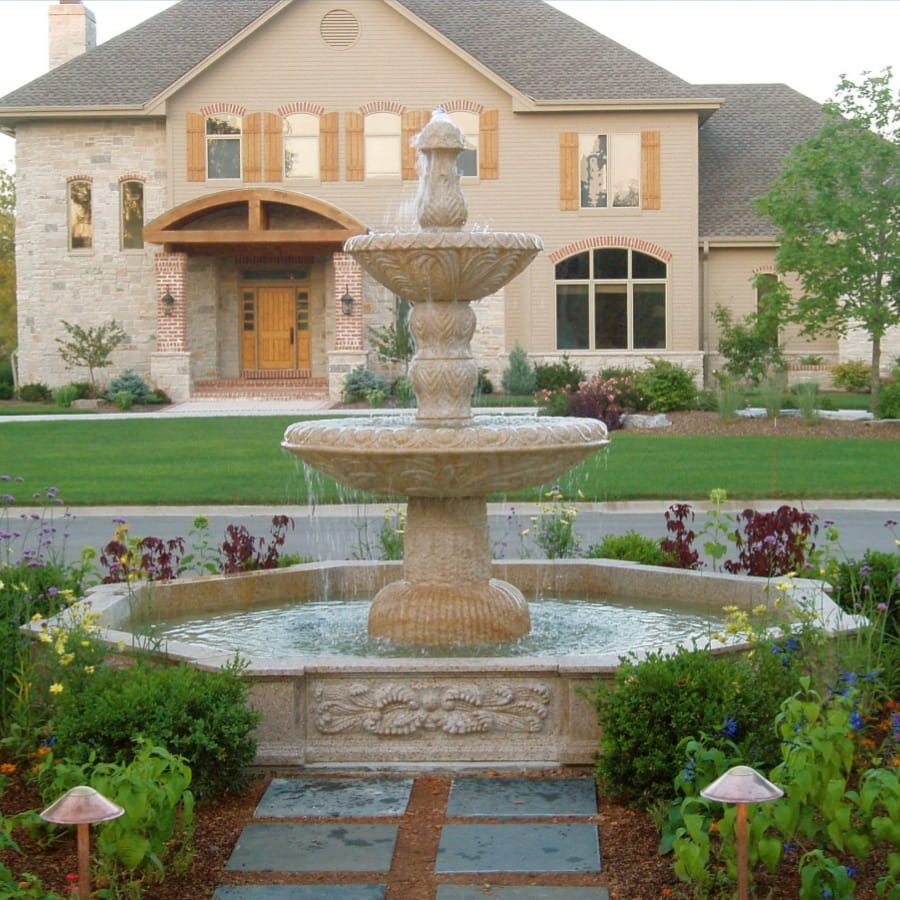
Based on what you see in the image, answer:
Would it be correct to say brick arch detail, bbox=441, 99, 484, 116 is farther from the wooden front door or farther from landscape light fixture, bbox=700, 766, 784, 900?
landscape light fixture, bbox=700, 766, 784, 900

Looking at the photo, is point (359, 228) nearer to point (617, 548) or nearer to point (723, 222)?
point (723, 222)

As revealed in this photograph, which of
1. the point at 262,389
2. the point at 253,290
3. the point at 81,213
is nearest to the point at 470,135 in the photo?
the point at 253,290

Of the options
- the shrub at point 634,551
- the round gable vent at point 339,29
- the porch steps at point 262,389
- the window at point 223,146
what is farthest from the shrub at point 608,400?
the shrub at point 634,551

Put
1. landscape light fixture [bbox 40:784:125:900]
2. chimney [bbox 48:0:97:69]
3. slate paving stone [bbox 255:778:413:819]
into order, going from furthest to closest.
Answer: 1. chimney [bbox 48:0:97:69]
2. slate paving stone [bbox 255:778:413:819]
3. landscape light fixture [bbox 40:784:125:900]

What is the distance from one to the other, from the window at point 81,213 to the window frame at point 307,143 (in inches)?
200

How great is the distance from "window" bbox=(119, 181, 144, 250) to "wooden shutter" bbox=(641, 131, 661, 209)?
12.4 meters

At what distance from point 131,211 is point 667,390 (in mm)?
14876

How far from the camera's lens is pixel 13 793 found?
20.1ft

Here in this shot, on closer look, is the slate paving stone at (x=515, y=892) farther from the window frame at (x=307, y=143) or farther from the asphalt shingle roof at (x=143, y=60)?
the asphalt shingle roof at (x=143, y=60)

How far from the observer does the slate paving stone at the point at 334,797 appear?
600cm

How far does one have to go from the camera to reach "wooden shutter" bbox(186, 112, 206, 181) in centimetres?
3503

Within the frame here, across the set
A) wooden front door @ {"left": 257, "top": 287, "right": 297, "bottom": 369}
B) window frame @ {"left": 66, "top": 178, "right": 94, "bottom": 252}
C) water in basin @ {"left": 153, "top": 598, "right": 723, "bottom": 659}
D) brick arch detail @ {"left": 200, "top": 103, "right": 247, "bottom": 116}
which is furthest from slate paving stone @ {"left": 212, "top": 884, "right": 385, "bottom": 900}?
window frame @ {"left": 66, "top": 178, "right": 94, "bottom": 252}

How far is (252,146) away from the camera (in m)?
35.1

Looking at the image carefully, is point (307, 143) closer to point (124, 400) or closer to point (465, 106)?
point (465, 106)
